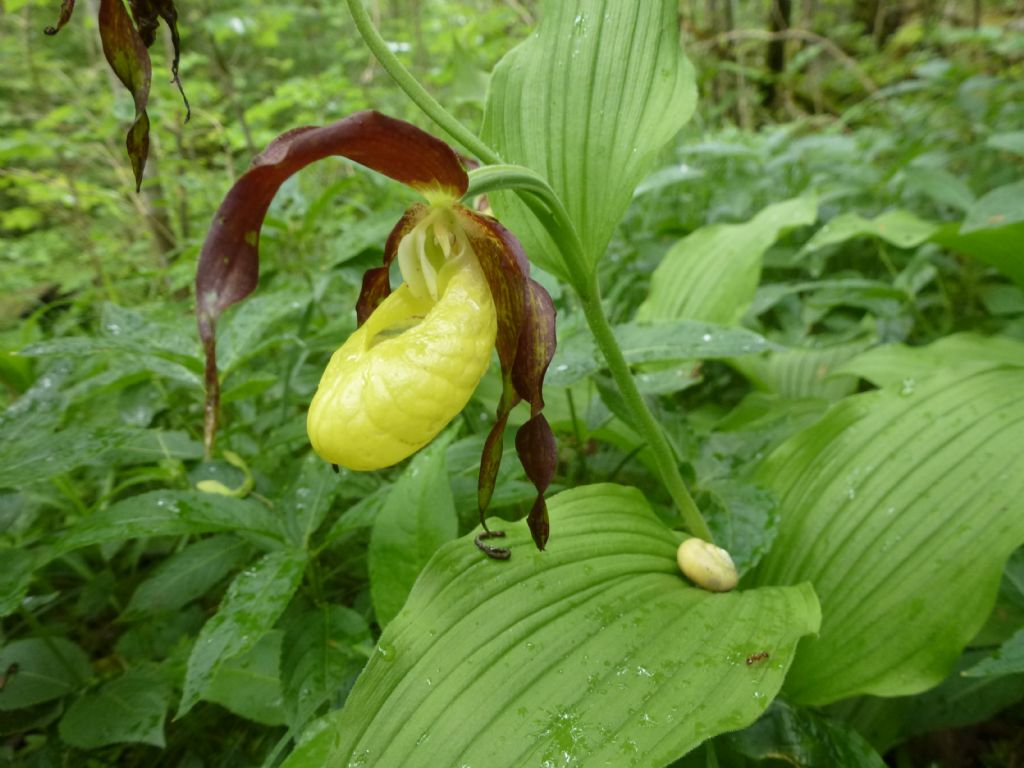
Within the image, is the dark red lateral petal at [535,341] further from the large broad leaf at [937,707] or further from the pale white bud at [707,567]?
the large broad leaf at [937,707]

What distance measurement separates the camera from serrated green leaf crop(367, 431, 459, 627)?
34.5 inches

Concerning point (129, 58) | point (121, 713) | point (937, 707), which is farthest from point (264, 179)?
point (937, 707)

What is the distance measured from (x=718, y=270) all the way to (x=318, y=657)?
1.33 m

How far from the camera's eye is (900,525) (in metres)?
0.92

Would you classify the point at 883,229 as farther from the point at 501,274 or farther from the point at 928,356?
the point at 501,274

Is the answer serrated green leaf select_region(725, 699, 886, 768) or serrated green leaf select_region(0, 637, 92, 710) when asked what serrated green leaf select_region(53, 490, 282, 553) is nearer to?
serrated green leaf select_region(0, 637, 92, 710)

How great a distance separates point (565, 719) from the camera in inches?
25.5

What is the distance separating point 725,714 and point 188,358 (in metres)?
1.00

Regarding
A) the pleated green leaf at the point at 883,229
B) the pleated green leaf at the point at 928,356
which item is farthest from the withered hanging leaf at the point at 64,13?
the pleated green leaf at the point at 883,229

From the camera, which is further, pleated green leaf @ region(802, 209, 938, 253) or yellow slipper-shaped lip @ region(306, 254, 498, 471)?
pleated green leaf @ region(802, 209, 938, 253)

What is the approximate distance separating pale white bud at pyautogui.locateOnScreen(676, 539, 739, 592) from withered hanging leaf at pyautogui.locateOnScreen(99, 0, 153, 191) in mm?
782

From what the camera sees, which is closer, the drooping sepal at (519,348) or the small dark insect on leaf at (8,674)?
the drooping sepal at (519,348)

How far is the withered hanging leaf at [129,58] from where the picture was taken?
61 centimetres

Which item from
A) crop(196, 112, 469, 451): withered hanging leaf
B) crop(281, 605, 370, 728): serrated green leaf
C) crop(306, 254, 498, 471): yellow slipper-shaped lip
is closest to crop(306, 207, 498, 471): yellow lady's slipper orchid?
crop(306, 254, 498, 471): yellow slipper-shaped lip
